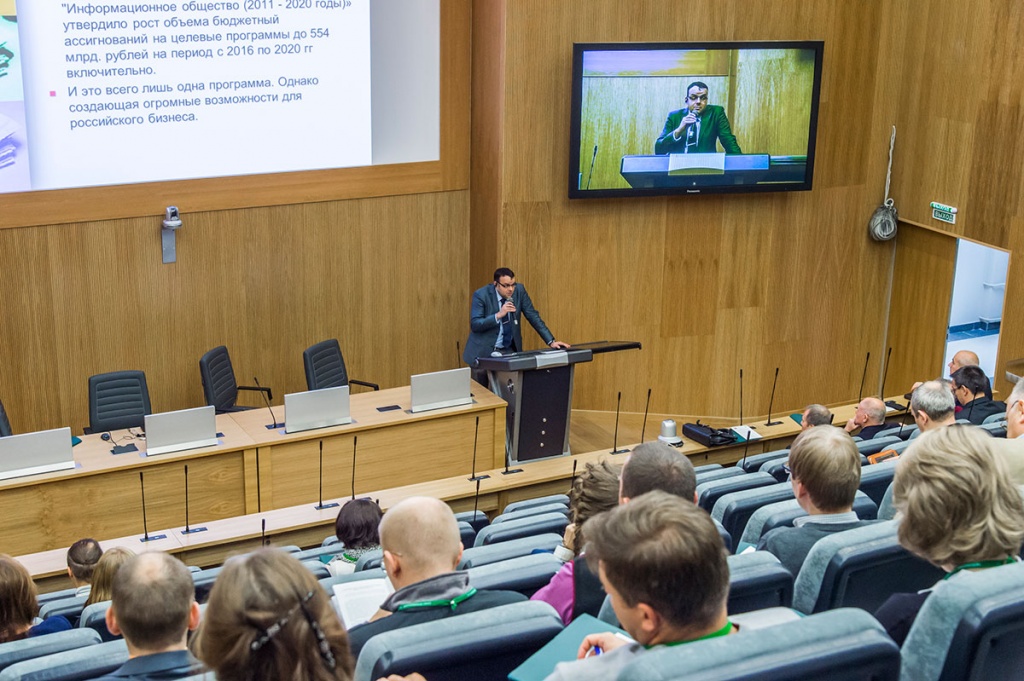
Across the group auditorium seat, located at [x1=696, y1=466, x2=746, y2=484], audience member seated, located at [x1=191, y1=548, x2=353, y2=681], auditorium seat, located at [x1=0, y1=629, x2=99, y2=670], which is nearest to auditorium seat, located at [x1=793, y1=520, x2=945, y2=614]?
audience member seated, located at [x1=191, y1=548, x2=353, y2=681]

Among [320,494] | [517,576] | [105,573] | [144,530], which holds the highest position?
[517,576]

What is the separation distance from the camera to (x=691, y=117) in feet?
26.2

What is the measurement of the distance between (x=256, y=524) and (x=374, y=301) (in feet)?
9.72

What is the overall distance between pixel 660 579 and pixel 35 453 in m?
4.90

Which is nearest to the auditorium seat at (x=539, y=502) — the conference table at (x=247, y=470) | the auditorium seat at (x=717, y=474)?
the auditorium seat at (x=717, y=474)

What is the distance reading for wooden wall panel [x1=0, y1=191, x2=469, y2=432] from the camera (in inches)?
290

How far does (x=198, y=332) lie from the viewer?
789cm

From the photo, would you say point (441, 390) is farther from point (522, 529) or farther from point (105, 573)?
point (105, 573)

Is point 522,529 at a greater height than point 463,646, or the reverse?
point 463,646

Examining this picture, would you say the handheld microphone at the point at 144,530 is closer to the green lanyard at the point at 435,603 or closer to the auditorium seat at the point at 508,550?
the auditorium seat at the point at 508,550

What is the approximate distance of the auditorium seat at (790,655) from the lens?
5.16 ft

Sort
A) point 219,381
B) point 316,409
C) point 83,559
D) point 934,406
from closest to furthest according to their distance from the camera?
point 83,559 < point 934,406 < point 316,409 < point 219,381

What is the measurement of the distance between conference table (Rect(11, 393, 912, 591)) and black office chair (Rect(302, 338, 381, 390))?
0.51m

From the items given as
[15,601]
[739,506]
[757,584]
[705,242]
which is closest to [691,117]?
[705,242]
